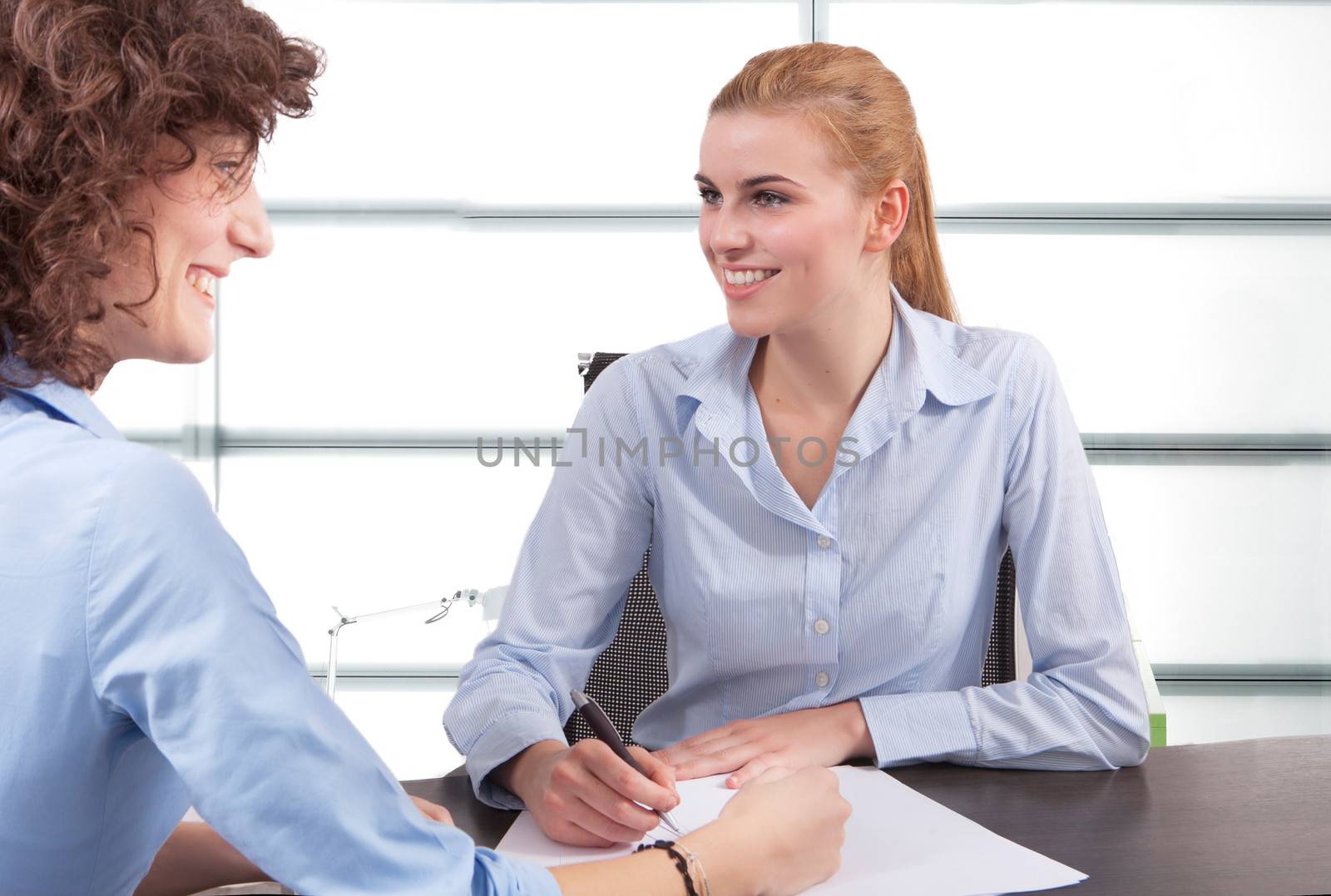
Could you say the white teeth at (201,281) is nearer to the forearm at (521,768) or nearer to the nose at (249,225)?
the nose at (249,225)

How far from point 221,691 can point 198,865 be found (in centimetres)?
37

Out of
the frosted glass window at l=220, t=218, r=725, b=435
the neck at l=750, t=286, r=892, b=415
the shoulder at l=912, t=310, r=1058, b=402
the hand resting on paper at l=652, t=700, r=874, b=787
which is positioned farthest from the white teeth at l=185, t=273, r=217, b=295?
the frosted glass window at l=220, t=218, r=725, b=435

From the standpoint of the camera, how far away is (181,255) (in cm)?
79

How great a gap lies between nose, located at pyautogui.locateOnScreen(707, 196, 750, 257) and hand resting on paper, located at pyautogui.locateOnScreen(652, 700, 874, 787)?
0.58 meters

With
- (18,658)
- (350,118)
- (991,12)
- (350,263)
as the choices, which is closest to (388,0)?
(350,118)

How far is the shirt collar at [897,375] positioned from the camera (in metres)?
1.48

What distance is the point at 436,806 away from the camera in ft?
3.38

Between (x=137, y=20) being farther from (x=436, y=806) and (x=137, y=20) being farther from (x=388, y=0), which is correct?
(x=388, y=0)

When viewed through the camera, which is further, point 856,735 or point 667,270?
point 667,270

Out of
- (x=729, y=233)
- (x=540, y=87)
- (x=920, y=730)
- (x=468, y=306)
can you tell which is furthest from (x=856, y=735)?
(x=540, y=87)

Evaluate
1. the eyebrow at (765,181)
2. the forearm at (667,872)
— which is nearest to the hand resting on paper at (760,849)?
the forearm at (667,872)

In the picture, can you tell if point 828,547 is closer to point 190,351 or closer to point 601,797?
point 601,797

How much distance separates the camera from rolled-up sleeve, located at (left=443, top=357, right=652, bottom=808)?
4.23 ft

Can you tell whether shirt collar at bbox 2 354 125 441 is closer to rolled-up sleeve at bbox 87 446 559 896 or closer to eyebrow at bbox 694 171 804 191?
rolled-up sleeve at bbox 87 446 559 896
